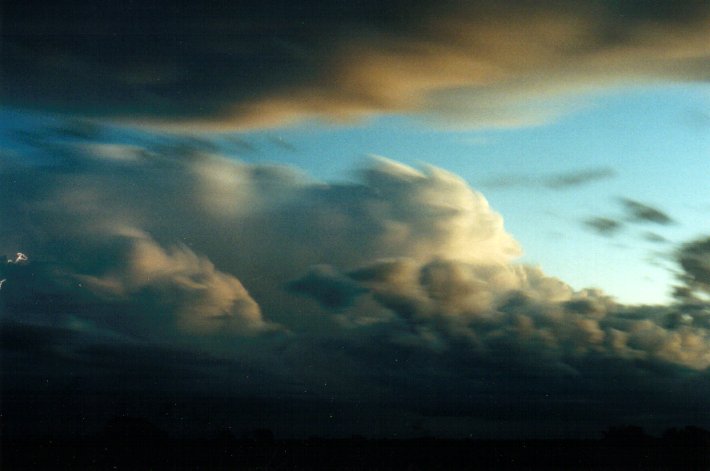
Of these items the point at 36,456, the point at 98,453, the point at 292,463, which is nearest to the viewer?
the point at 292,463

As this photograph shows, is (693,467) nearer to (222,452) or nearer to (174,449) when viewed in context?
(222,452)

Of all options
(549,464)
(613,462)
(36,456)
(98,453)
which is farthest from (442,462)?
(36,456)

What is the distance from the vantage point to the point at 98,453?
18075 cm

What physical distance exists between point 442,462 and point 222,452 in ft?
170

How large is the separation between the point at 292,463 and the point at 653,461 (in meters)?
90.6

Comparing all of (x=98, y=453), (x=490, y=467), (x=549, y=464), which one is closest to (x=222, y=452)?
(x=98, y=453)

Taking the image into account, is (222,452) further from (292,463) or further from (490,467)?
(490,467)

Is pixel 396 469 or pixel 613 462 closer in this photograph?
pixel 396 469

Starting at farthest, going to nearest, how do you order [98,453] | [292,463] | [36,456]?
[36,456] < [98,453] < [292,463]

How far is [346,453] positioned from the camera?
19900cm

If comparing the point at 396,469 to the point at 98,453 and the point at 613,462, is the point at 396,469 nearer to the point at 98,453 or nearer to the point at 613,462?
the point at 613,462

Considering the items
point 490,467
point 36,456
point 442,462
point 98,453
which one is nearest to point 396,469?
point 442,462

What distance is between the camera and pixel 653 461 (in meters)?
195

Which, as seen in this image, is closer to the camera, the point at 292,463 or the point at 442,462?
the point at 292,463
